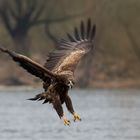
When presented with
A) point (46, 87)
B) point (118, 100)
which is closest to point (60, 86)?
point (46, 87)

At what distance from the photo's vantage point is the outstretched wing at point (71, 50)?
67.1 ft

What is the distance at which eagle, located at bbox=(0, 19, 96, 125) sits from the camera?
1897cm

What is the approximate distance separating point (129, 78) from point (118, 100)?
996 cm

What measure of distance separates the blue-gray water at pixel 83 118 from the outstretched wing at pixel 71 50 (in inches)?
369

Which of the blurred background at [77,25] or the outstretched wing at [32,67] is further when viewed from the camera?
the blurred background at [77,25]

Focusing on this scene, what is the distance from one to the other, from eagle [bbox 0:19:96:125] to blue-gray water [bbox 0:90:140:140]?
31.0 feet

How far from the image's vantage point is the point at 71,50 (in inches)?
850

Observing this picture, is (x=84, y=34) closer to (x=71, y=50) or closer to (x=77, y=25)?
(x=71, y=50)

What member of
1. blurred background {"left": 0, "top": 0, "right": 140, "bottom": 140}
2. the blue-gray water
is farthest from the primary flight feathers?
blurred background {"left": 0, "top": 0, "right": 140, "bottom": 140}

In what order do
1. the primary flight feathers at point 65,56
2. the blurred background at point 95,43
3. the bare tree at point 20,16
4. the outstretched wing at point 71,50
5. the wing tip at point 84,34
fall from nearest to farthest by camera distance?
1. the primary flight feathers at point 65,56
2. the outstretched wing at point 71,50
3. the wing tip at point 84,34
4. the blurred background at point 95,43
5. the bare tree at point 20,16

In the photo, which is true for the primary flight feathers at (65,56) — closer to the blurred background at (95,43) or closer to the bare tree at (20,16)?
the blurred background at (95,43)

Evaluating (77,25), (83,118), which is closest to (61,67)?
(83,118)

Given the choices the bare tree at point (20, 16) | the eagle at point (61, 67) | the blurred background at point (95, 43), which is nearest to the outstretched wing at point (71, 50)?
the eagle at point (61, 67)

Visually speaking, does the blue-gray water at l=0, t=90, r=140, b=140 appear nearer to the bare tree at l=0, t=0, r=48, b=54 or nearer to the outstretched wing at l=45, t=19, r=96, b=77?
the bare tree at l=0, t=0, r=48, b=54
